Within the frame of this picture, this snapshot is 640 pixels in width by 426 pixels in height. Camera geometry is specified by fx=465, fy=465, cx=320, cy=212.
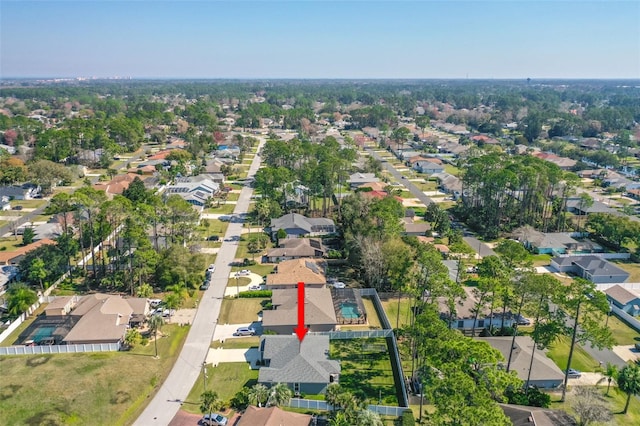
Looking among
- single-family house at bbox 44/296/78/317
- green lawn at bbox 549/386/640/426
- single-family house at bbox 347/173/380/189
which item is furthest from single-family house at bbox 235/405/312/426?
single-family house at bbox 347/173/380/189

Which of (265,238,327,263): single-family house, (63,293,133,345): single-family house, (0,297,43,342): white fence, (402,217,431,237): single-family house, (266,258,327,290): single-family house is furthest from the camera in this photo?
(402,217,431,237): single-family house

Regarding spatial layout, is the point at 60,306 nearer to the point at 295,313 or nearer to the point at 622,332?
the point at 295,313

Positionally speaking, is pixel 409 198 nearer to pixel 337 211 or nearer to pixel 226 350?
pixel 337 211

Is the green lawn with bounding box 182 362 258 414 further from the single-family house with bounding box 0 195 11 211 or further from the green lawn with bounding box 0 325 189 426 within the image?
the single-family house with bounding box 0 195 11 211

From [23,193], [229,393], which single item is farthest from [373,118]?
[229,393]

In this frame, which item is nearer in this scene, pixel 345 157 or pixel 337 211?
pixel 337 211

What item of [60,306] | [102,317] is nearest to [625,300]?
[102,317]

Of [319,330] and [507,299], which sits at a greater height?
[507,299]

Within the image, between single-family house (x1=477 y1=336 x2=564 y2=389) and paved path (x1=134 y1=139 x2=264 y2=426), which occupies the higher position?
single-family house (x1=477 y1=336 x2=564 y2=389)
